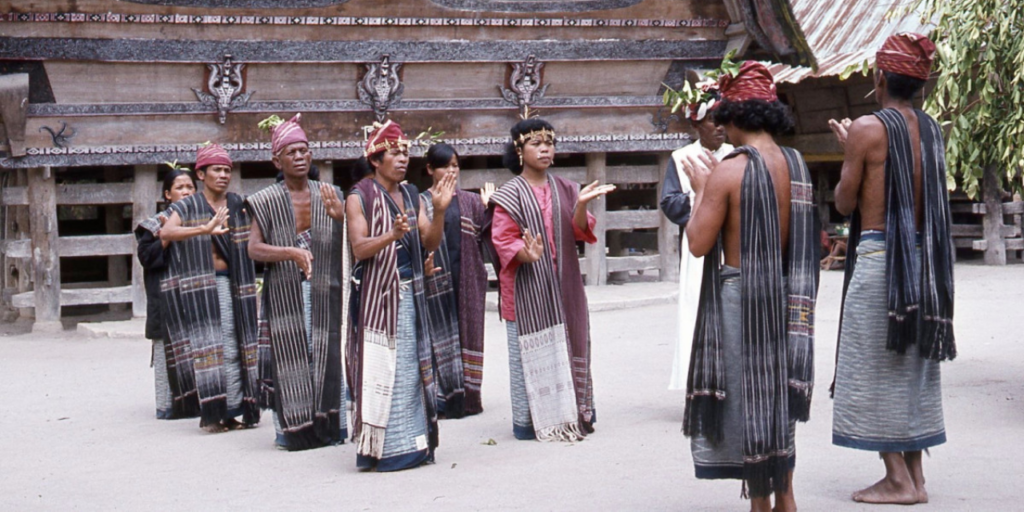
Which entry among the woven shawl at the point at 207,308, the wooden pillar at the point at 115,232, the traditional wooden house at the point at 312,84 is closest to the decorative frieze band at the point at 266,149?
the traditional wooden house at the point at 312,84

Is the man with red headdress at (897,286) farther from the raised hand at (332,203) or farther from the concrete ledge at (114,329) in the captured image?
the concrete ledge at (114,329)

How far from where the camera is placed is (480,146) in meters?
14.4

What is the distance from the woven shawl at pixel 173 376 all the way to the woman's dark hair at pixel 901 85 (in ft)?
14.9

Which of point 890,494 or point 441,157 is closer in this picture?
point 890,494

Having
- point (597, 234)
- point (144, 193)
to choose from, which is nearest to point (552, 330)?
point (144, 193)

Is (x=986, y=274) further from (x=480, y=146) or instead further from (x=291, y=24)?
(x=291, y=24)

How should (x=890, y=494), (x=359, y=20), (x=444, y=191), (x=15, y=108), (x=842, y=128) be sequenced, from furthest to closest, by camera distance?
1. (x=359, y=20)
2. (x=15, y=108)
3. (x=444, y=191)
4. (x=842, y=128)
5. (x=890, y=494)

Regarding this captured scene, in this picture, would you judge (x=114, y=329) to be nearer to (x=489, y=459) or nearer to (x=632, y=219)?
(x=632, y=219)

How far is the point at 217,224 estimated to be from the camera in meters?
7.67

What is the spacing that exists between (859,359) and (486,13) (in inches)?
374

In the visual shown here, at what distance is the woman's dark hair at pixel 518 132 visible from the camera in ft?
23.5

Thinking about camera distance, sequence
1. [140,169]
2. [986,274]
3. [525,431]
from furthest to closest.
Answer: [986,274]
[140,169]
[525,431]

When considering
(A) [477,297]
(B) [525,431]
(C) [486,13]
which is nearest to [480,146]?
(C) [486,13]

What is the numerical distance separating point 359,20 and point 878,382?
31.0ft
